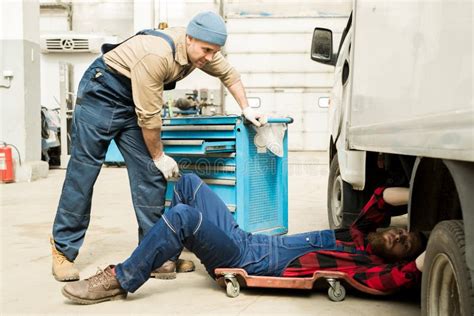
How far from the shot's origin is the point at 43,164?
35.7 ft

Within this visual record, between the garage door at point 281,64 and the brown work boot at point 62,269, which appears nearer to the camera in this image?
the brown work boot at point 62,269

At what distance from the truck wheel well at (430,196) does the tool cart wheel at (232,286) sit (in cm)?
114

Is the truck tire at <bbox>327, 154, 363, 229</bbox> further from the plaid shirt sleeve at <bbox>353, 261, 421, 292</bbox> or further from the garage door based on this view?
the garage door

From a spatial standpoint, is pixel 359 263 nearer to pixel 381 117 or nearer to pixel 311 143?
pixel 381 117

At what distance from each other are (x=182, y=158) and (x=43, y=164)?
6638mm

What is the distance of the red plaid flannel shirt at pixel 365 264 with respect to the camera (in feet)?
10.8

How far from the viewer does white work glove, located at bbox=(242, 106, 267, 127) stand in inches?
179

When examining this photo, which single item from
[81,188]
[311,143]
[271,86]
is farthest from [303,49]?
[81,188]

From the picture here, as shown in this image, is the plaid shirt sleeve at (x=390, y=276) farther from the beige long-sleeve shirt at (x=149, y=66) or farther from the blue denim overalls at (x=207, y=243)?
the beige long-sleeve shirt at (x=149, y=66)

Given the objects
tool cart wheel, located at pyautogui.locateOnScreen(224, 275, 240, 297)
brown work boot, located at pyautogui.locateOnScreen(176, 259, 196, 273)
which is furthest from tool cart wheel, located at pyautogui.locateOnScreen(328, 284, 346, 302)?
brown work boot, located at pyautogui.locateOnScreen(176, 259, 196, 273)

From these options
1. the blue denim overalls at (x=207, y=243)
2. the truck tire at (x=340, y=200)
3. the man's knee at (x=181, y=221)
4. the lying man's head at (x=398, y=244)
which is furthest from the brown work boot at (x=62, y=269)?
the truck tire at (x=340, y=200)

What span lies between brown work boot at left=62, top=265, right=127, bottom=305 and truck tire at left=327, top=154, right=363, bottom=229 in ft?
7.07

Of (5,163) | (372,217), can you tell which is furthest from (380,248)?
(5,163)

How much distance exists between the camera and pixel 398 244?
11.1ft
